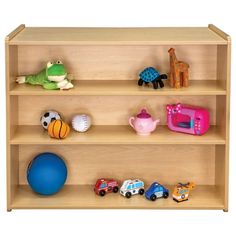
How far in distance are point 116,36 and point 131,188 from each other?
43.3 inches

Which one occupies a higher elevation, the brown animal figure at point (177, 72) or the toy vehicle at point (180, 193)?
the brown animal figure at point (177, 72)

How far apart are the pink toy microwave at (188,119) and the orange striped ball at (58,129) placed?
77 cm

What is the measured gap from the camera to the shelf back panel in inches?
233

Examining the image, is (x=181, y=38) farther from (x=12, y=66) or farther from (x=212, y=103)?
(x=12, y=66)

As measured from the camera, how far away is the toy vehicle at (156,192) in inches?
222

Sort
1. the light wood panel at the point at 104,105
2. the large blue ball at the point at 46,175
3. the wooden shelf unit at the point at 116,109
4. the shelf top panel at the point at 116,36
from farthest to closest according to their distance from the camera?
1. the light wood panel at the point at 104,105
2. the large blue ball at the point at 46,175
3. the wooden shelf unit at the point at 116,109
4. the shelf top panel at the point at 116,36

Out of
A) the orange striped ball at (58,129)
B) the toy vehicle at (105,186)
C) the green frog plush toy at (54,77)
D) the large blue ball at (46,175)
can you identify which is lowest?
the toy vehicle at (105,186)

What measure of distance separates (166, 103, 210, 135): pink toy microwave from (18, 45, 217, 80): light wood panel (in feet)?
0.87

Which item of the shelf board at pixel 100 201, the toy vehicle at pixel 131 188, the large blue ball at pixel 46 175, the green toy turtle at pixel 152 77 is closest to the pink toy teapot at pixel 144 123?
the green toy turtle at pixel 152 77

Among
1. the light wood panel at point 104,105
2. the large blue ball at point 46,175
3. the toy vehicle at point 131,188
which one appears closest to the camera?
the large blue ball at point 46,175

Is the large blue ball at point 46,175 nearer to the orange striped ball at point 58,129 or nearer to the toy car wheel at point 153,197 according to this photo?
the orange striped ball at point 58,129

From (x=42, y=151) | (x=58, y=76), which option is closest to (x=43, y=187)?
(x=42, y=151)

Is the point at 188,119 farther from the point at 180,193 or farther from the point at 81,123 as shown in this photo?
the point at 81,123

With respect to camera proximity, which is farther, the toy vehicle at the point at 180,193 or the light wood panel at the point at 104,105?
the light wood panel at the point at 104,105
